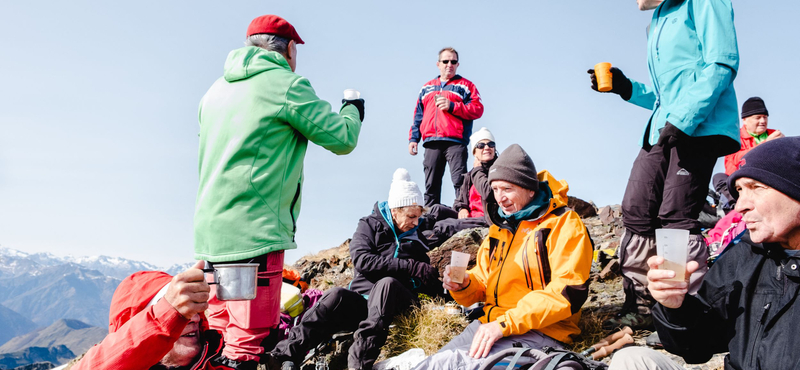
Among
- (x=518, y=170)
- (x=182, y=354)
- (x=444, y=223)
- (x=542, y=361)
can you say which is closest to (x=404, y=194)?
(x=518, y=170)

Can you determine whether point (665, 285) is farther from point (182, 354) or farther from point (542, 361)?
point (182, 354)

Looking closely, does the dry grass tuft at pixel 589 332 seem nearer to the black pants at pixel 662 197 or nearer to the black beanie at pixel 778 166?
the black pants at pixel 662 197

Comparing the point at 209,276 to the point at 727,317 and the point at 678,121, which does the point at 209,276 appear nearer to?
the point at 727,317

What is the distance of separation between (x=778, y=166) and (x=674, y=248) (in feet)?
2.33

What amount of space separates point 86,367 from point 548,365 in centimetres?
238

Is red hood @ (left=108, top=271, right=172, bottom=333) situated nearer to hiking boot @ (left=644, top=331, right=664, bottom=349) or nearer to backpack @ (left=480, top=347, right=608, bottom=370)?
backpack @ (left=480, top=347, right=608, bottom=370)

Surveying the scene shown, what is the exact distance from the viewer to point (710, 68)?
12.4 feet

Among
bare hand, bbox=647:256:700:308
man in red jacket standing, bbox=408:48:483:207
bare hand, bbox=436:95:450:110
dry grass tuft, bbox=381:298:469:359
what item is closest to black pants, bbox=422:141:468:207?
man in red jacket standing, bbox=408:48:483:207

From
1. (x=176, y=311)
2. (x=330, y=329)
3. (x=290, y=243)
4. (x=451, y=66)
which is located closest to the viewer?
(x=176, y=311)

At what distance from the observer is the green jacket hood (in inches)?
141

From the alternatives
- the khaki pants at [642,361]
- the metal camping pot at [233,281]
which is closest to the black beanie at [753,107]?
the khaki pants at [642,361]

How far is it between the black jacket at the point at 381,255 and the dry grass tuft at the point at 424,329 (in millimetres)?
313

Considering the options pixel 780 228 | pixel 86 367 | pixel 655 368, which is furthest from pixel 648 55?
pixel 86 367

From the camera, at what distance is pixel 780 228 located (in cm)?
240
